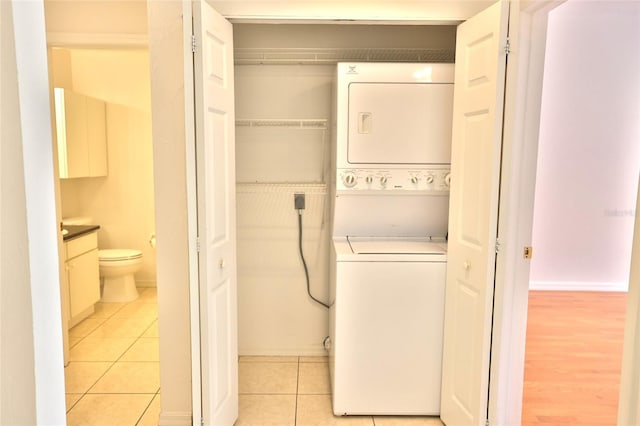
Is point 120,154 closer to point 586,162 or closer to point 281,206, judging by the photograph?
point 281,206

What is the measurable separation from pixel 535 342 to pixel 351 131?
2.29 m

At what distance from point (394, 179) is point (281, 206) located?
0.86 m

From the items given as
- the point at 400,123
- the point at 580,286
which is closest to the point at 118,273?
the point at 400,123

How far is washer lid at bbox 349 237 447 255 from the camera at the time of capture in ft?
7.66

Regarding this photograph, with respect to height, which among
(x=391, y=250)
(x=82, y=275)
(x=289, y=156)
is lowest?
(x=82, y=275)

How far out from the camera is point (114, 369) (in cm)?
289

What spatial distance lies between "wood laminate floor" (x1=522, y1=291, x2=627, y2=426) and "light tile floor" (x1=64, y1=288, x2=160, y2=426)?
2189 millimetres

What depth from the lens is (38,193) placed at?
49cm

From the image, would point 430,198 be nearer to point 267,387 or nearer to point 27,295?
point 267,387

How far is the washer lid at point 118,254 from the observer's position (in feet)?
13.2

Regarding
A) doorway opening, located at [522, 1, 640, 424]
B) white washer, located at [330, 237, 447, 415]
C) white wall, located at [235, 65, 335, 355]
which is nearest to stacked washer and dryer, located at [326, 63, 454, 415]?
white washer, located at [330, 237, 447, 415]

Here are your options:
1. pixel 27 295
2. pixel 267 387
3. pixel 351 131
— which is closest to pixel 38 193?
pixel 27 295

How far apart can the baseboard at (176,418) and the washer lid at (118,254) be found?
85.6 inches

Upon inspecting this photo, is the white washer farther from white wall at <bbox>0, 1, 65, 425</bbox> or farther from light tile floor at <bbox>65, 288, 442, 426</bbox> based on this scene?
white wall at <bbox>0, 1, 65, 425</bbox>
